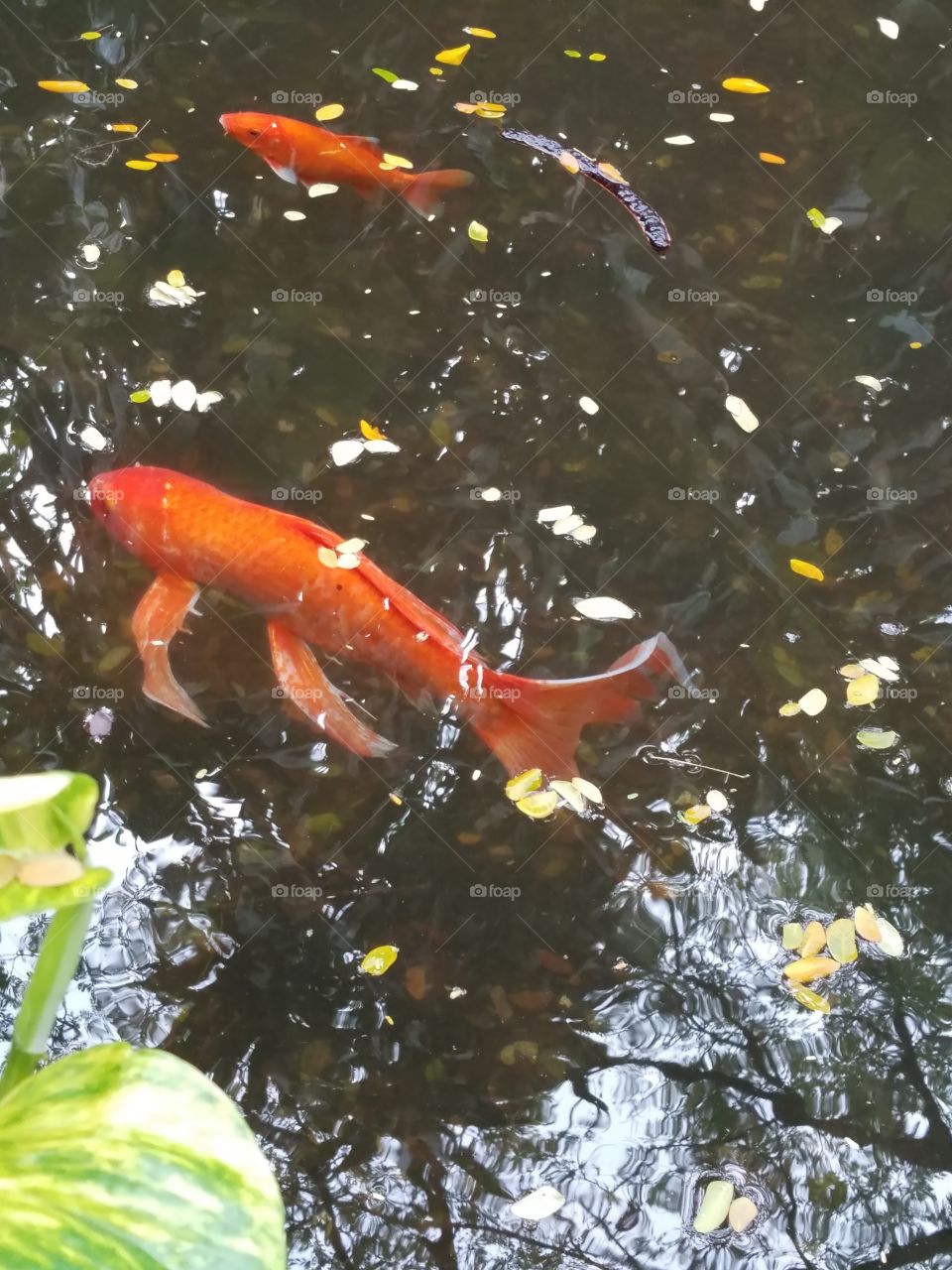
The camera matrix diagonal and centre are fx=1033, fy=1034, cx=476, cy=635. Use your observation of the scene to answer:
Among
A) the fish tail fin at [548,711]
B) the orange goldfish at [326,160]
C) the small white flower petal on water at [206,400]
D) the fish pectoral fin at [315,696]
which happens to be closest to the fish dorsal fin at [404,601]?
the fish tail fin at [548,711]

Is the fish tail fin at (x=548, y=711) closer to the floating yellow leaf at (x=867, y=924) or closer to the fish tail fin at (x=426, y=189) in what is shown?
the floating yellow leaf at (x=867, y=924)

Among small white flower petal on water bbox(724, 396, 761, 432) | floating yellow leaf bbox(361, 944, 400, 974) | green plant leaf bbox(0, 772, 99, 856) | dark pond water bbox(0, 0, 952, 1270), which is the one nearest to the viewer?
green plant leaf bbox(0, 772, 99, 856)

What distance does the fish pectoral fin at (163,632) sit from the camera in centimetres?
268

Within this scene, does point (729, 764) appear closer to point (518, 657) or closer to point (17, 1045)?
point (518, 657)

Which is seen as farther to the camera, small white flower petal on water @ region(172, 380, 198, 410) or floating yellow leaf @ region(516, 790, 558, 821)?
small white flower petal on water @ region(172, 380, 198, 410)

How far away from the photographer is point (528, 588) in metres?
2.97

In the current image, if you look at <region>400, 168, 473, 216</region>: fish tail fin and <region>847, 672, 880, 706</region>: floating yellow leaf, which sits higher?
<region>400, 168, 473, 216</region>: fish tail fin

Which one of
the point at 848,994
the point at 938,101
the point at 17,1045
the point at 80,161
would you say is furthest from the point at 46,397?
the point at 938,101

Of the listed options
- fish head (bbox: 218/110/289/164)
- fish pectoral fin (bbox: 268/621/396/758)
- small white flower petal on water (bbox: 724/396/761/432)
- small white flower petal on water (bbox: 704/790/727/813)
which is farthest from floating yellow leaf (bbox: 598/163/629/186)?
small white flower petal on water (bbox: 704/790/727/813)

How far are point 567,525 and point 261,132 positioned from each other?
181cm

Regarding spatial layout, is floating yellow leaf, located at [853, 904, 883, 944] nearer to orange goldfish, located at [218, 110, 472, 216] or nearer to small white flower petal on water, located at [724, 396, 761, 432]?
small white flower petal on water, located at [724, 396, 761, 432]

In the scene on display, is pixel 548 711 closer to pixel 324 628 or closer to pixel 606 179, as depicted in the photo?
pixel 324 628

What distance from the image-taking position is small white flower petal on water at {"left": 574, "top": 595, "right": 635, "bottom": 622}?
2.94 m

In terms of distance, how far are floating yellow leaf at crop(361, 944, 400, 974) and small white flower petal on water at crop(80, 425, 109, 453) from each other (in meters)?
1.68
